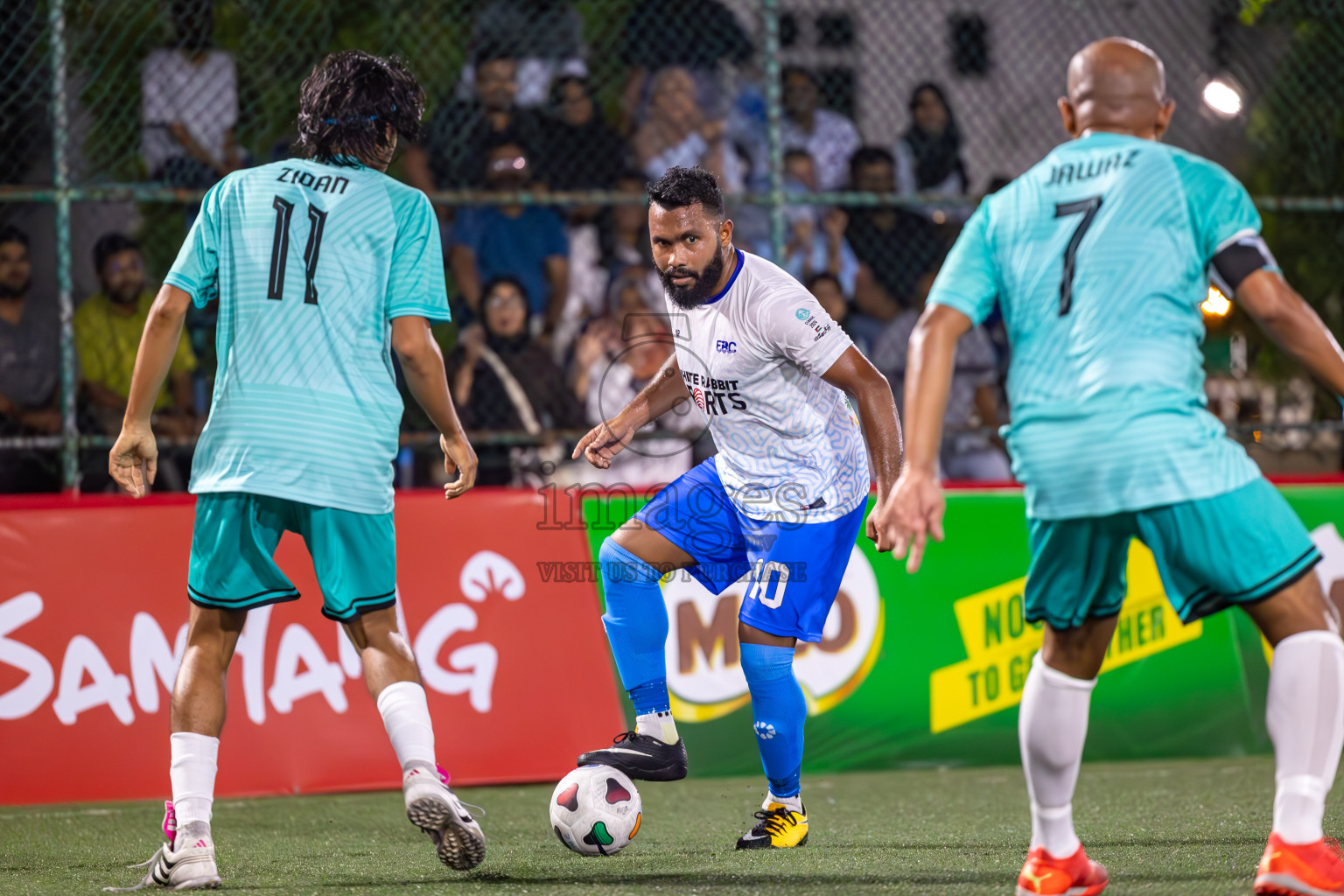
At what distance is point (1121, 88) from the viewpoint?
10.7 ft

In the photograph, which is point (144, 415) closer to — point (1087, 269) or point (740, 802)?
point (1087, 269)

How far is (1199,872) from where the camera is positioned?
373cm

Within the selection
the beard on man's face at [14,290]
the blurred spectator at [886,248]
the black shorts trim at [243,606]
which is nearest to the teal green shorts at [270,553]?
the black shorts trim at [243,606]

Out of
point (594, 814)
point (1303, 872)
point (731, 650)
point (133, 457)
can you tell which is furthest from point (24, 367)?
point (1303, 872)

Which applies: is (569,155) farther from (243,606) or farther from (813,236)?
(243,606)

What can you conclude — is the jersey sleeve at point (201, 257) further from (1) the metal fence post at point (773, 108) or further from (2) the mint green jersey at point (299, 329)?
(1) the metal fence post at point (773, 108)

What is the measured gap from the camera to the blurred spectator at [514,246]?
8.02 meters

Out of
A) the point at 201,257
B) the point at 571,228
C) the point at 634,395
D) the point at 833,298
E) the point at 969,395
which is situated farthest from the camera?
the point at 571,228

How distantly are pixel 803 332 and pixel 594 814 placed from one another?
5.31 ft

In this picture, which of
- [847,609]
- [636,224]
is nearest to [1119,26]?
[636,224]

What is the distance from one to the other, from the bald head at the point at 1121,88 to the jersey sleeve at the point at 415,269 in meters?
1.79

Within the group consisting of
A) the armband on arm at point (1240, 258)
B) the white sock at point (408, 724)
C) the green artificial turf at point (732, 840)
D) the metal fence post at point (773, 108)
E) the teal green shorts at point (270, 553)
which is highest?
the metal fence post at point (773, 108)

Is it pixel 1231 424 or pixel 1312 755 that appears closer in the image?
pixel 1312 755

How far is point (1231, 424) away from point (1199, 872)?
4460 millimetres
